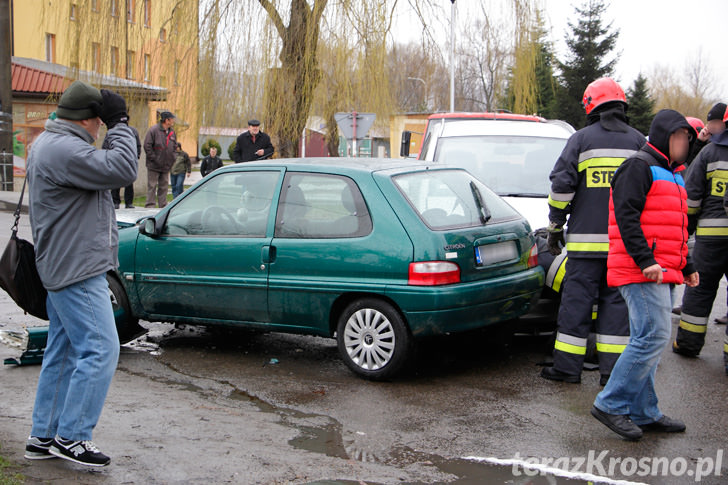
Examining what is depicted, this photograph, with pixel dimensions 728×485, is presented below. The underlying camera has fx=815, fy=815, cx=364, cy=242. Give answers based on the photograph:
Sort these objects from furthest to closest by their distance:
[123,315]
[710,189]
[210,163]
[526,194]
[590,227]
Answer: [210,163] → [526,194] → [123,315] → [710,189] → [590,227]

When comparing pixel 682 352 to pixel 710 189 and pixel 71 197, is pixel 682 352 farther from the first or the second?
pixel 71 197

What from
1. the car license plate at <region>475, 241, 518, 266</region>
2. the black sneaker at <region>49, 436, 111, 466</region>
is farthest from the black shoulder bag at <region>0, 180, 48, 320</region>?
the car license plate at <region>475, 241, 518, 266</region>

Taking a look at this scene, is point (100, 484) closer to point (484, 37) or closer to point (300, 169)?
point (300, 169)

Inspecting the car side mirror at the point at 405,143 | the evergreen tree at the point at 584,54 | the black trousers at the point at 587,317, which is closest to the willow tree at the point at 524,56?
the car side mirror at the point at 405,143

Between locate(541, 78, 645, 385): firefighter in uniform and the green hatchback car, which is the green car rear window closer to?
the green hatchback car

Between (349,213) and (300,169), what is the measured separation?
63 cm

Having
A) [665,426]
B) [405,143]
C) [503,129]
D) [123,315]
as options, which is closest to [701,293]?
[665,426]

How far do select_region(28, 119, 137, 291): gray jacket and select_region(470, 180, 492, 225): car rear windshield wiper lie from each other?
9.53 ft

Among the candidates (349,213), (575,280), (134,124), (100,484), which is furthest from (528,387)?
(134,124)

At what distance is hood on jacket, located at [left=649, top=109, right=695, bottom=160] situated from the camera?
179 inches

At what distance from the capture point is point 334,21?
49.9ft

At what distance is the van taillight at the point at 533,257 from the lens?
630cm

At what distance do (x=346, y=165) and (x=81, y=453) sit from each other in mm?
3011

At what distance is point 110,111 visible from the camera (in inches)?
158
